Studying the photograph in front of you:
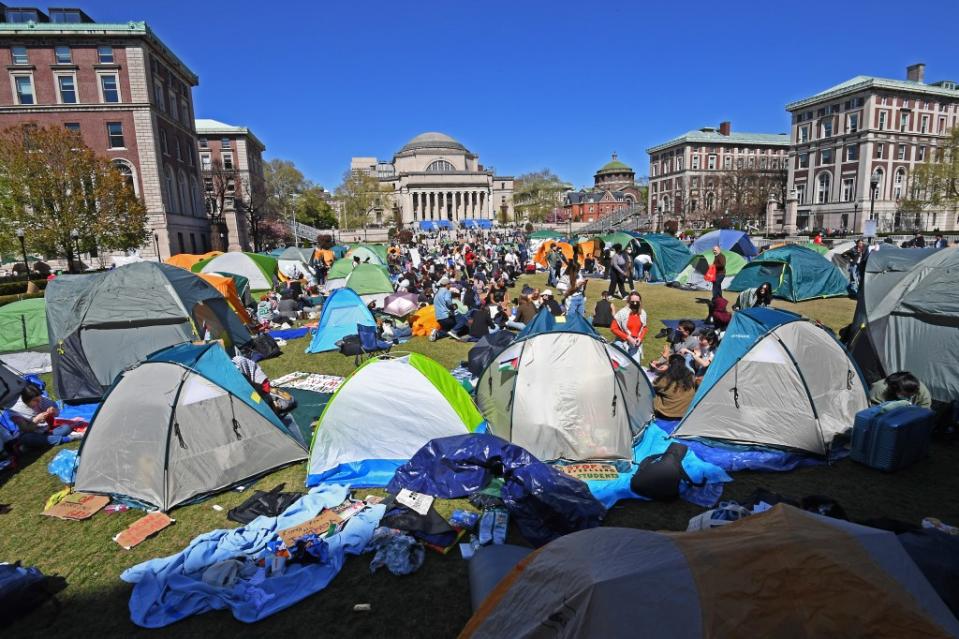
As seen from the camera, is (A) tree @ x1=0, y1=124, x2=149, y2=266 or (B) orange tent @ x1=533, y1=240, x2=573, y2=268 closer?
(A) tree @ x1=0, y1=124, x2=149, y2=266

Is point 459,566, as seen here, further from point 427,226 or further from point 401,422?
point 427,226

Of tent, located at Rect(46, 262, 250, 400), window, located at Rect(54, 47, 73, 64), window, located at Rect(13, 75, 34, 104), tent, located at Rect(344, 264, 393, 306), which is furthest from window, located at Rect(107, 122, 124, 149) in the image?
tent, located at Rect(46, 262, 250, 400)

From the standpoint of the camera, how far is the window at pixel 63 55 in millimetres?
32125

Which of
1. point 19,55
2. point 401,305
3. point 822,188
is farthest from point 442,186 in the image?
point 401,305

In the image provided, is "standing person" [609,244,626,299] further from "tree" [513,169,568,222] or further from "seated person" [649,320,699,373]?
"tree" [513,169,568,222]

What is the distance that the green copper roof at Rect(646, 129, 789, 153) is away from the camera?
249ft

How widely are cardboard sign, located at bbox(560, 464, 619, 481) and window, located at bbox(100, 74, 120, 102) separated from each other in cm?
4021

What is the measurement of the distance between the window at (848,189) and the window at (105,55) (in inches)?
2645

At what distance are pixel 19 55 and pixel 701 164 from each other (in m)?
77.5

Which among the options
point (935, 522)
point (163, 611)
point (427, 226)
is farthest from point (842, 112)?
point (163, 611)

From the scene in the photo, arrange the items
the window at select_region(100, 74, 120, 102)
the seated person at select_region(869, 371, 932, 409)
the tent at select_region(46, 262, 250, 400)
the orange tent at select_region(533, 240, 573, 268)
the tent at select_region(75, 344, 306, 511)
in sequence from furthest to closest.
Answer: the window at select_region(100, 74, 120, 102)
the orange tent at select_region(533, 240, 573, 268)
the tent at select_region(46, 262, 250, 400)
the seated person at select_region(869, 371, 932, 409)
the tent at select_region(75, 344, 306, 511)

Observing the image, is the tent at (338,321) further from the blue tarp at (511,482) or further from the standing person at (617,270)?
the standing person at (617,270)

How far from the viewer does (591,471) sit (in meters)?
5.62

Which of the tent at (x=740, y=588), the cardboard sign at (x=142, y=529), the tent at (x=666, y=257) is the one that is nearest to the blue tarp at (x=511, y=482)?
the cardboard sign at (x=142, y=529)
